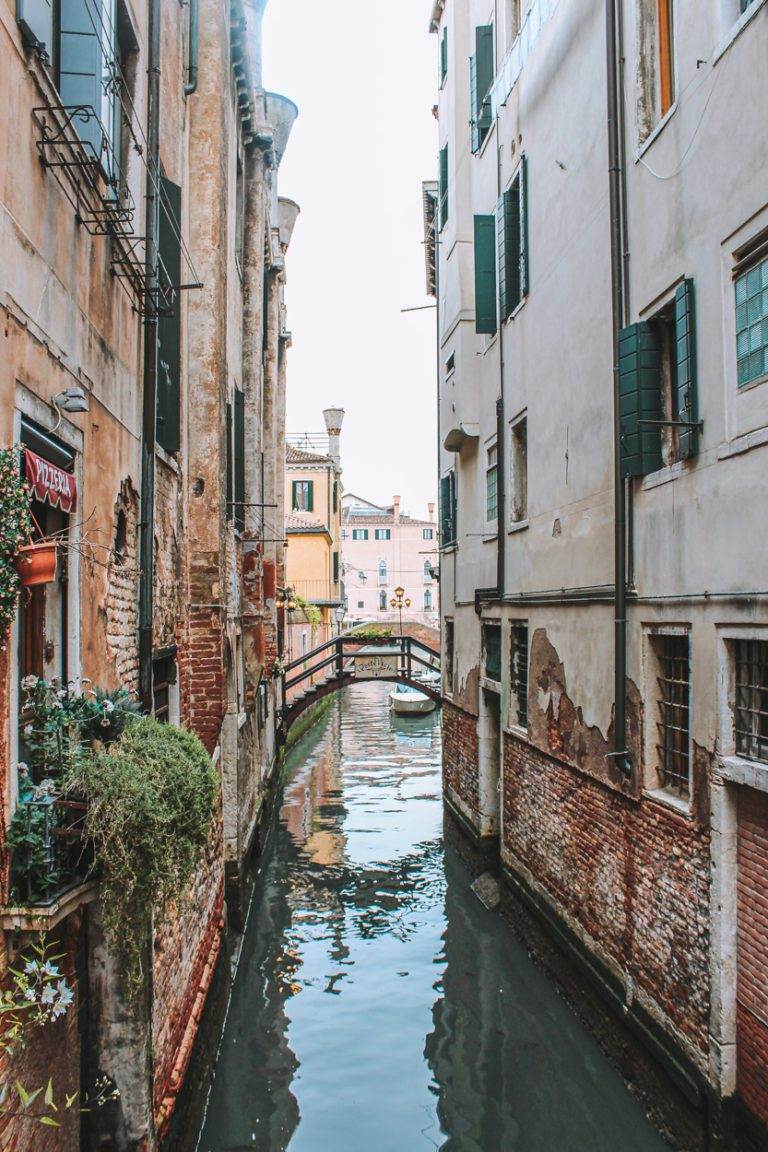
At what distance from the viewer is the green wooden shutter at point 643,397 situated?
6867mm

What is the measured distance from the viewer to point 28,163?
380 centimetres

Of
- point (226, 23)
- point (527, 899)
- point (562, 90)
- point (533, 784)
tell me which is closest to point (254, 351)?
point (226, 23)

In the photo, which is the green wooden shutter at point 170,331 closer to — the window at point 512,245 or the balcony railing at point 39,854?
the balcony railing at point 39,854

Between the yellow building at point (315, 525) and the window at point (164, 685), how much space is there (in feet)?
87.9

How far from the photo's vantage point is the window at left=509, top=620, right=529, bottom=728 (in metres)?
11.0

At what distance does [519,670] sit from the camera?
11133 mm

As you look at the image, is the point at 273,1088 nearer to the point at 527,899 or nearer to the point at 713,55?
the point at 527,899

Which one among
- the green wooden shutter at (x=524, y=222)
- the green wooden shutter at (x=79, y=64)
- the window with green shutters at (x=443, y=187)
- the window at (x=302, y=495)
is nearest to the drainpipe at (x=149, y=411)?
the green wooden shutter at (x=79, y=64)

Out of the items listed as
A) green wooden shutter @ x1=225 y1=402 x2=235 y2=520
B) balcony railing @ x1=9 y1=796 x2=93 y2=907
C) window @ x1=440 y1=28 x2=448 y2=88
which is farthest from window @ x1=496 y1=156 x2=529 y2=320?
balcony railing @ x1=9 y1=796 x2=93 y2=907

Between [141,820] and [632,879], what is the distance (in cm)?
439

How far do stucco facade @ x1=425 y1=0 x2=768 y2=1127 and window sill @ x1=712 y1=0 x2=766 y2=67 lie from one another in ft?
0.05

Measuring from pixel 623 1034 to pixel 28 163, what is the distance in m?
6.90

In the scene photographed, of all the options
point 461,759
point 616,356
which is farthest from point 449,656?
point 616,356

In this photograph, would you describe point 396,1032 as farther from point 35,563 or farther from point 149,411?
point 35,563
